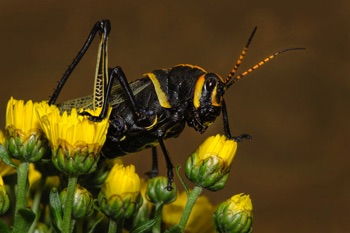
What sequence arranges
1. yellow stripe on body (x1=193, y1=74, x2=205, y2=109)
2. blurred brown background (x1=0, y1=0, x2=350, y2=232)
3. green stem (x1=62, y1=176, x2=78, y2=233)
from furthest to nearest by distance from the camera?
blurred brown background (x1=0, y1=0, x2=350, y2=232), yellow stripe on body (x1=193, y1=74, x2=205, y2=109), green stem (x1=62, y1=176, x2=78, y2=233)

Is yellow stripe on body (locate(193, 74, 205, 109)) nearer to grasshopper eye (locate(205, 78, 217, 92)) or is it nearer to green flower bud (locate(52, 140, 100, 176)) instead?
grasshopper eye (locate(205, 78, 217, 92))

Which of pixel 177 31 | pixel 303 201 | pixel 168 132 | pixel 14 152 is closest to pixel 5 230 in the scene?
pixel 14 152

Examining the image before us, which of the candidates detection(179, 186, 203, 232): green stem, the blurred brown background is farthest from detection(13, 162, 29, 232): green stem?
the blurred brown background

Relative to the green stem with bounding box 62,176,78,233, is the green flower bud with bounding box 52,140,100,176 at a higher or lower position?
higher

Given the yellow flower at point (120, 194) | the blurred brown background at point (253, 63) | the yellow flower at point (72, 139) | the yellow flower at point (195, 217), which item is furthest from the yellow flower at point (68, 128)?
the blurred brown background at point (253, 63)

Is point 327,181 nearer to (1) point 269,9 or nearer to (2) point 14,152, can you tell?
(1) point 269,9
